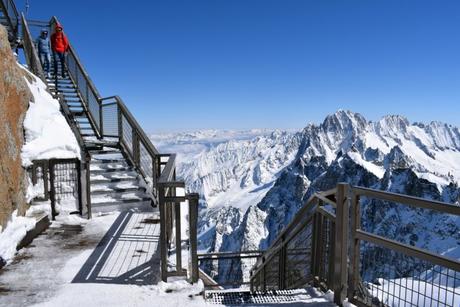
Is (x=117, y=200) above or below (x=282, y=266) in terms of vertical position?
above

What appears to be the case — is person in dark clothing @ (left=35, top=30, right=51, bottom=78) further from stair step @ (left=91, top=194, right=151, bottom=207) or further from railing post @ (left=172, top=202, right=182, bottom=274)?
railing post @ (left=172, top=202, right=182, bottom=274)

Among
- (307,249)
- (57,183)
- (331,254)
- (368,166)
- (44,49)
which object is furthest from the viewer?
(368,166)

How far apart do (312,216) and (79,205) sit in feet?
16.6

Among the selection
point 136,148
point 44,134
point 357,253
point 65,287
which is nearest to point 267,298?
point 357,253

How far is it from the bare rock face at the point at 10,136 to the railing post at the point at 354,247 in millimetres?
4819

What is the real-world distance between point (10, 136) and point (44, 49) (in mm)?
8836

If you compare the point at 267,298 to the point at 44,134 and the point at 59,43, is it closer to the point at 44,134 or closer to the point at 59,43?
the point at 44,134

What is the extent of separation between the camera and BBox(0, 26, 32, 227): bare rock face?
5.42m

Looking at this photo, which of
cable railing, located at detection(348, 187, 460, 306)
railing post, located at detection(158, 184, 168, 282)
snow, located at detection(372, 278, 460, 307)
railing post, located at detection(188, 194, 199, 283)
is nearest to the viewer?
cable railing, located at detection(348, 187, 460, 306)

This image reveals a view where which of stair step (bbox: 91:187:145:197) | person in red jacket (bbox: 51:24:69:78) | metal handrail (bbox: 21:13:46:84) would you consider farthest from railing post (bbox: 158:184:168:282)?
person in red jacket (bbox: 51:24:69:78)

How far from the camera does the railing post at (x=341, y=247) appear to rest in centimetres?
359

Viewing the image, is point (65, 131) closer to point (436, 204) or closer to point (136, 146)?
point (136, 146)

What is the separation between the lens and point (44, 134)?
7672 mm

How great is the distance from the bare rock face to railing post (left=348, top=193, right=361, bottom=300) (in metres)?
4.82
